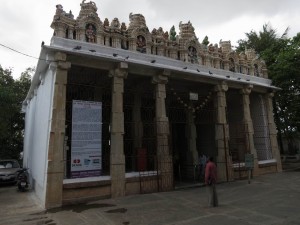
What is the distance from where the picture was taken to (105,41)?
10453 mm

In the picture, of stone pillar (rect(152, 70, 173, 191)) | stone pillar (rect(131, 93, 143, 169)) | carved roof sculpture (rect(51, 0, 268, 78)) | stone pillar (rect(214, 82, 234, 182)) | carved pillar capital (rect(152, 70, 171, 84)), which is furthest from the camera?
stone pillar (rect(131, 93, 143, 169))

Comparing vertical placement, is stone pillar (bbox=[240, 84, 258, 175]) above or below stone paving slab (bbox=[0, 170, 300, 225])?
above

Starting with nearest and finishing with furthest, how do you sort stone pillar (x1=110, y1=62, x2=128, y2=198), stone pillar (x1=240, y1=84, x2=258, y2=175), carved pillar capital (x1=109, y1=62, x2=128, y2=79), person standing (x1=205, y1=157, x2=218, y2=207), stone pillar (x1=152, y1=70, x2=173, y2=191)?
person standing (x1=205, y1=157, x2=218, y2=207) < stone pillar (x1=110, y1=62, x2=128, y2=198) < carved pillar capital (x1=109, y1=62, x2=128, y2=79) < stone pillar (x1=152, y1=70, x2=173, y2=191) < stone pillar (x1=240, y1=84, x2=258, y2=175)

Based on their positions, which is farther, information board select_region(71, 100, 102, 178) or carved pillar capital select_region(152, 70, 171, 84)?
carved pillar capital select_region(152, 70, 171, 84)

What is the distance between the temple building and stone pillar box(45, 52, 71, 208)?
0.10ft

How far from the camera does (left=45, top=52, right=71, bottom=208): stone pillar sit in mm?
8414

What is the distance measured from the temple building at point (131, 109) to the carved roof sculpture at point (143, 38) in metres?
0.04

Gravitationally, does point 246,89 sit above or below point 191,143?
above

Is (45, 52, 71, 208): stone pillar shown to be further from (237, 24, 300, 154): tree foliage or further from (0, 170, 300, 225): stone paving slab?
(237, 24, 300, 154): tree foliage

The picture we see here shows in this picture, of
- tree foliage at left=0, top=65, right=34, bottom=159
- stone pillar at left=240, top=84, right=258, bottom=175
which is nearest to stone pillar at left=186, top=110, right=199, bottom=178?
stone pillar at left=240, top=84, right=258, bottom=175

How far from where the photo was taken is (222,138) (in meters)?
12.9

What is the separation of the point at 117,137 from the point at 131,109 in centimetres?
374

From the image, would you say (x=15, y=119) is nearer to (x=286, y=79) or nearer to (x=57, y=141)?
(x=57, y=141)

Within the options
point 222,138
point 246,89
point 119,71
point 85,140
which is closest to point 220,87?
point 246,89
